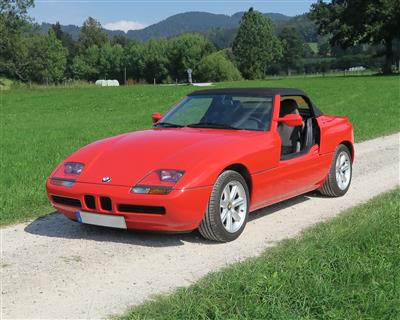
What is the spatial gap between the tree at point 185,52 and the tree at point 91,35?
28.6m

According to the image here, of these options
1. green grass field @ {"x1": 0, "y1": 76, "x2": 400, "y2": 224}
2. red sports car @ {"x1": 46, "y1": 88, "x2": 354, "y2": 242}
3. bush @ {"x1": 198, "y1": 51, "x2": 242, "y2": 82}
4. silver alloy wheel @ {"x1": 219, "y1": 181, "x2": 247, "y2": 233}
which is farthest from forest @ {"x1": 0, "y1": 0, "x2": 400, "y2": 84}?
silver alloy wheel @ {"x1": 219, "y1": 181, "x2": 247, "y2": 233}

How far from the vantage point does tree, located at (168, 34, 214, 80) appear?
11481 centimetres

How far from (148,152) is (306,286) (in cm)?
214

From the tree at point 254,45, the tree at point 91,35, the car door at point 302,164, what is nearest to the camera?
the car door at point 302,164

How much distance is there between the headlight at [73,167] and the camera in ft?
17.9

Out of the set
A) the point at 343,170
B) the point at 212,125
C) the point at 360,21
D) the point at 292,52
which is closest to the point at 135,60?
the point at 292,52

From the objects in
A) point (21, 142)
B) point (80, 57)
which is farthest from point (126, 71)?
point (21, 142)

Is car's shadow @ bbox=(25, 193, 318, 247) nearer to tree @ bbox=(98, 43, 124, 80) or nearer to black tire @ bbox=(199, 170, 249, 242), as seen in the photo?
black tire @ bbox=(199, 170, 249, 242)

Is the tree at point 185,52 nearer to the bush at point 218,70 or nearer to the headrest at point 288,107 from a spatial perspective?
the bush at point 218,70

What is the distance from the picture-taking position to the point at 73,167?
553 centimetres

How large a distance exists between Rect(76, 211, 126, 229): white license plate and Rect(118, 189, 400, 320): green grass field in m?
1.10

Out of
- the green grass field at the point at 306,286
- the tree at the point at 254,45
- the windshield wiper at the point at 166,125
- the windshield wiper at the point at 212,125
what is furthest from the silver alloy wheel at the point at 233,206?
the tree at the point at 254,45

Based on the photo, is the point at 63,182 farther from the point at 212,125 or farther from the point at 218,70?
the point at 218,70

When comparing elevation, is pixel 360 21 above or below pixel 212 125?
above
